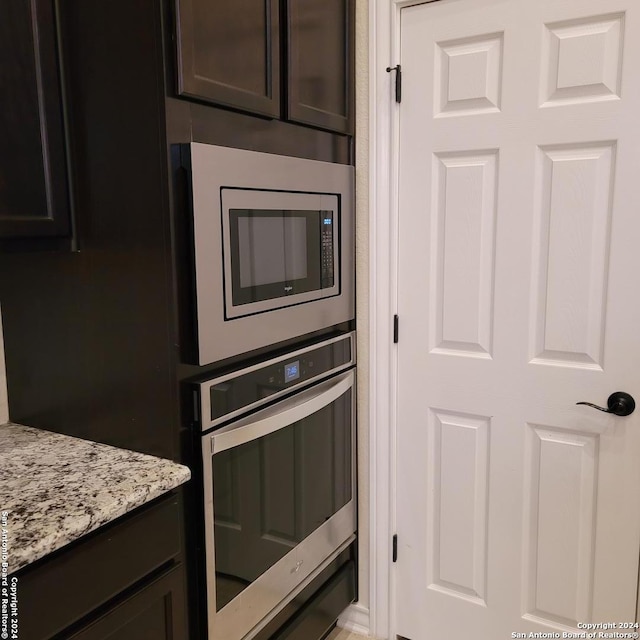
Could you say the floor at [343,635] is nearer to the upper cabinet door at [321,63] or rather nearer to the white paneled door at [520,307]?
the white paneled door at [520,307]

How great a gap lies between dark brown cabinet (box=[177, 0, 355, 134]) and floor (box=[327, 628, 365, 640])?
1715mm

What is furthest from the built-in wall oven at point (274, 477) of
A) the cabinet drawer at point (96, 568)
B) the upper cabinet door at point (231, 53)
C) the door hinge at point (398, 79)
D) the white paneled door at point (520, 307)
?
the door hinge at point (398, 79)

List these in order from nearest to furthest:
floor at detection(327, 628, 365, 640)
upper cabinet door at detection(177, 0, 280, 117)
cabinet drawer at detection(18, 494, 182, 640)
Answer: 1. cabinet drawer at detection(18, 494, 182, 640)
2. upper cabinet door at detection(177, 0, 280, 117)
3. floor at detection(327, 628, 365, 640)

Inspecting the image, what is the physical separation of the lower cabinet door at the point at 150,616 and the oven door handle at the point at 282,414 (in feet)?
0.99

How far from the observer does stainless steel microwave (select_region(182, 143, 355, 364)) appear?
137 cm

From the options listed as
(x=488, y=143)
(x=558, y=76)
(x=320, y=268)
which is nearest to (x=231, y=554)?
(x=320, y=268)

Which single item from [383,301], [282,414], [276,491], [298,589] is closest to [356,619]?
[298,589]

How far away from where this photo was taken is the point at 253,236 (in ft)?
4.96

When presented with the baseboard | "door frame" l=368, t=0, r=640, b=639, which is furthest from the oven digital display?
the baseboard

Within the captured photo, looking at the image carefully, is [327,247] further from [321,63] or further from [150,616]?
[150,616]

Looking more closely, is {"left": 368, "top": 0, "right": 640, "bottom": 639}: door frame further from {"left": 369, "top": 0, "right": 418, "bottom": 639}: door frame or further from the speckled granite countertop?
the speckled granite countertop

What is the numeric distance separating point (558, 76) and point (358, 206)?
678 mm

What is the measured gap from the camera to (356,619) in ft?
7.23

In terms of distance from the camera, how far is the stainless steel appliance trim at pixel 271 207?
142 cm
